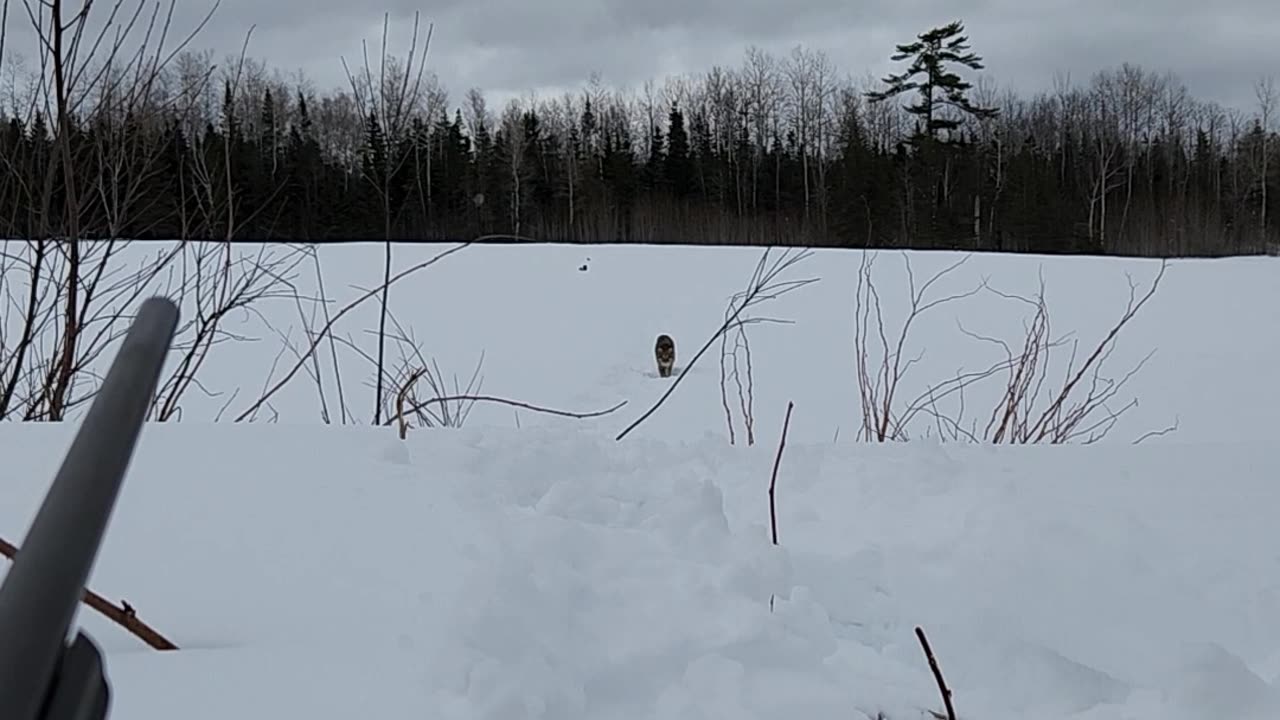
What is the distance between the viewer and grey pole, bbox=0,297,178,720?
305 mm

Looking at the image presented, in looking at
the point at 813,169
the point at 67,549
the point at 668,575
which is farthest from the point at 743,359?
the point at 813,169

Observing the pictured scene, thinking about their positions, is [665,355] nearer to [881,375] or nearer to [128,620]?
[881,375]

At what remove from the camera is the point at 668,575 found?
1.31 m

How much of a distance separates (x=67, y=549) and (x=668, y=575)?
103cm

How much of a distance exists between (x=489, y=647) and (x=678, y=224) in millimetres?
23464

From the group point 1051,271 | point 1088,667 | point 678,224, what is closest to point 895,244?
point 678,224

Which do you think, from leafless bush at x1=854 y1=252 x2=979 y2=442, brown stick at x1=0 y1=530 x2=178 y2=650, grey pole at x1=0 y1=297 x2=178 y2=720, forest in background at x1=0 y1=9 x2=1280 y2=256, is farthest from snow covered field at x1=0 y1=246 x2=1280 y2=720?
forest in background at x1=0 y1=9 x2=1280 y2=256

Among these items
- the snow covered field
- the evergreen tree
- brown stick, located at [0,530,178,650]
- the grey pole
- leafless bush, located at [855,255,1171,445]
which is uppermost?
the evergreen tree

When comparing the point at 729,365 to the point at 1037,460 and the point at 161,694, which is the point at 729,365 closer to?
the point at 1037,460

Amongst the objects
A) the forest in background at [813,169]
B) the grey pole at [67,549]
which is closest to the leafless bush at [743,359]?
the grey pole at [67,549]

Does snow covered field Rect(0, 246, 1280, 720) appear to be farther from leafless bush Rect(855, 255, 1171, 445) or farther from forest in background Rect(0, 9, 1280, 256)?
forest in background Rect(0, 9, 1280, 256)

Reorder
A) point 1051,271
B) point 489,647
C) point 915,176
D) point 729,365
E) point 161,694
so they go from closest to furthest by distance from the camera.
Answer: point 161,694 → point 489,647 → point 729,365 → point 1051,271 → point 915,176

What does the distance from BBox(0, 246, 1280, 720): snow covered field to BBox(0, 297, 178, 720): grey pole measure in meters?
0.55

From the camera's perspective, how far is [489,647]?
3.42 feet
